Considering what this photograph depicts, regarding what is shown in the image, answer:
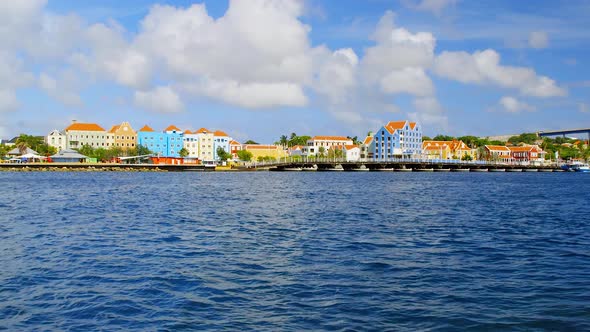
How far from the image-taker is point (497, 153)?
185m

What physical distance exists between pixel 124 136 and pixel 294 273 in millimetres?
145973

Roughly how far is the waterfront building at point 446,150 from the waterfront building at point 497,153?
7302 millimetres

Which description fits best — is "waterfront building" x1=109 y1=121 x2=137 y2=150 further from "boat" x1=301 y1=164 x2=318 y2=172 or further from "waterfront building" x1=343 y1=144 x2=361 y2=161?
"waterfront building" x1=343 y1=144 x2=361 y2=161

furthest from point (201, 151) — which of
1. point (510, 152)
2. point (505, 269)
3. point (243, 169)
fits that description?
point (505, 269)

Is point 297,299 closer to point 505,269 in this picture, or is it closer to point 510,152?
point 505,269

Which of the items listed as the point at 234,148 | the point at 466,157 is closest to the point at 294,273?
the point at 234,148

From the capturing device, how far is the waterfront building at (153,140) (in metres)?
154

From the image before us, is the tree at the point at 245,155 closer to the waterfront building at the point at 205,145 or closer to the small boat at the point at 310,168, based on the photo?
the waterfront building at the point at 205,145

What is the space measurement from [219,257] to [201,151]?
144m

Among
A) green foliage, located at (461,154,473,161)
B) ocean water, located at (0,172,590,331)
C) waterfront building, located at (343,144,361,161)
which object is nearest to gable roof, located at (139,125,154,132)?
waterfront building, located at (343,144,361,161)

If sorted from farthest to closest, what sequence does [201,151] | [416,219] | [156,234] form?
[201,151] → [416,219] → [156,234]

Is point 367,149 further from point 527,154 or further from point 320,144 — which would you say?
point 527,154

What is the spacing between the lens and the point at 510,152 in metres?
190

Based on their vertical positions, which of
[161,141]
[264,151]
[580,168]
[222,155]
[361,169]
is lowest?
[580,168]
